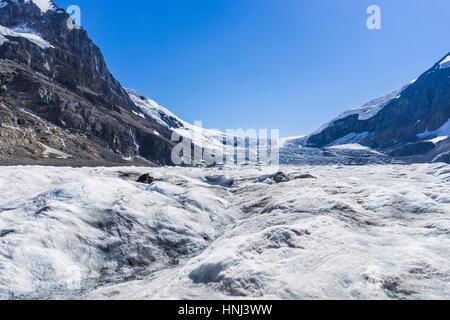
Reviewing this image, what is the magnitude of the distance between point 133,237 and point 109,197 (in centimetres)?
267

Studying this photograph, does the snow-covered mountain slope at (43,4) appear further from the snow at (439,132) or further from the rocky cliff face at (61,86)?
the snow at (439,132)

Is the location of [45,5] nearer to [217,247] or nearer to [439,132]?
[217,247]

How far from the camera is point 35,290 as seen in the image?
6.03 meters

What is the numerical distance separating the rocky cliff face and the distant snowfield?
48.7 m

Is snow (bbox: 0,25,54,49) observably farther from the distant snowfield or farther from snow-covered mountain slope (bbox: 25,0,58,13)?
the distant snowfield

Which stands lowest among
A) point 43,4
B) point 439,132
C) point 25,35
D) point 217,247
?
point 217,247

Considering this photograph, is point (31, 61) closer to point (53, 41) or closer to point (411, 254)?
point (53, 41)

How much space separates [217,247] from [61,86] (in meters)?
119

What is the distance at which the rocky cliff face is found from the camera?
265 feet

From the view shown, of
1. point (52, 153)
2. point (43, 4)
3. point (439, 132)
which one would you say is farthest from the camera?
point (439, 132)

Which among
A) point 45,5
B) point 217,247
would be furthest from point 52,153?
point 45,5

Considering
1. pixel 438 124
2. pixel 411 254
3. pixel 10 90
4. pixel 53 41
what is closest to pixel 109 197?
pixel 411 254

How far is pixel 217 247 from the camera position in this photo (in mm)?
7758

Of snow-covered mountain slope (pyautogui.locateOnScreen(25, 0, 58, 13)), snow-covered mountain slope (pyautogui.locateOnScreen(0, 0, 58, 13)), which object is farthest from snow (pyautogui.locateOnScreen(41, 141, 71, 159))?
snow-covered mountain slope (pyautogui.locateOnScreen(25, 0, 58, 13))
